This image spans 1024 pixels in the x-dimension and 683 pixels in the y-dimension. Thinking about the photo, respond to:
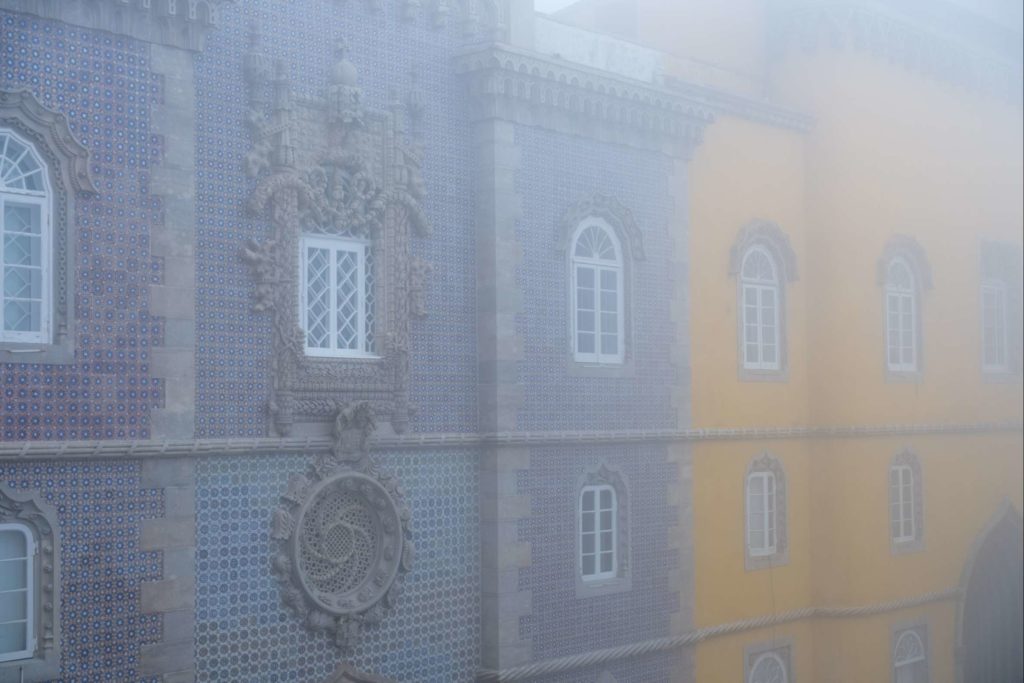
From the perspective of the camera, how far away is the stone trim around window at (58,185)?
8.99 meters

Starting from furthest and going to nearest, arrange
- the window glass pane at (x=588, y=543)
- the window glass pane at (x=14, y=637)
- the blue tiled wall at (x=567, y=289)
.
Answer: the window glass pane at (x=588, y=543) < the blue tiled wall at (x=567, y=289) < the window glass pane at (x=14, y=637)

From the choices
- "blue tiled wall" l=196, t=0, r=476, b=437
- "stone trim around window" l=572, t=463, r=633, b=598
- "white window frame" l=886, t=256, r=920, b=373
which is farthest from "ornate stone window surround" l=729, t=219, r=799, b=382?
"blue tiled wall" l=196, t=0, r=476, b=437

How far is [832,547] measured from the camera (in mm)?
15523

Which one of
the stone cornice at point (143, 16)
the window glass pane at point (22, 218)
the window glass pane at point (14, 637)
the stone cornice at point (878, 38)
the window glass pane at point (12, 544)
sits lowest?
the window glass pane at point (14, 637)

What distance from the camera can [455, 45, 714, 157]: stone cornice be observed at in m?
11.9

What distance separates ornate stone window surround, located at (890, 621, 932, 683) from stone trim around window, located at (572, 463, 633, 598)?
15.2 ft

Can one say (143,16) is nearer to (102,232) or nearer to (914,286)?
(102,232)

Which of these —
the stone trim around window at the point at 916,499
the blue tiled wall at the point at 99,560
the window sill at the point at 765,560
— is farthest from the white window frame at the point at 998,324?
the blue tiled wall at the point at 99,560

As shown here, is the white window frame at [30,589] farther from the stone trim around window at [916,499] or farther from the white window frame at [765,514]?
the stone trim around window at [916,499]

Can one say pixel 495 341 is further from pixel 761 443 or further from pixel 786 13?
pixel 786 13

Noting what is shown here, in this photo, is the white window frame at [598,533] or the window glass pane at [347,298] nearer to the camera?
the window glass pane at [347,298]

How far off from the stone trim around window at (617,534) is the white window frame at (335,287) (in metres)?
2.69

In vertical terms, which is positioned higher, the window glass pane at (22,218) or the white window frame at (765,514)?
the window glass pane at (22,218)

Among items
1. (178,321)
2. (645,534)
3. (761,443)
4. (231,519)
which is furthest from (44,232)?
(761,443)
